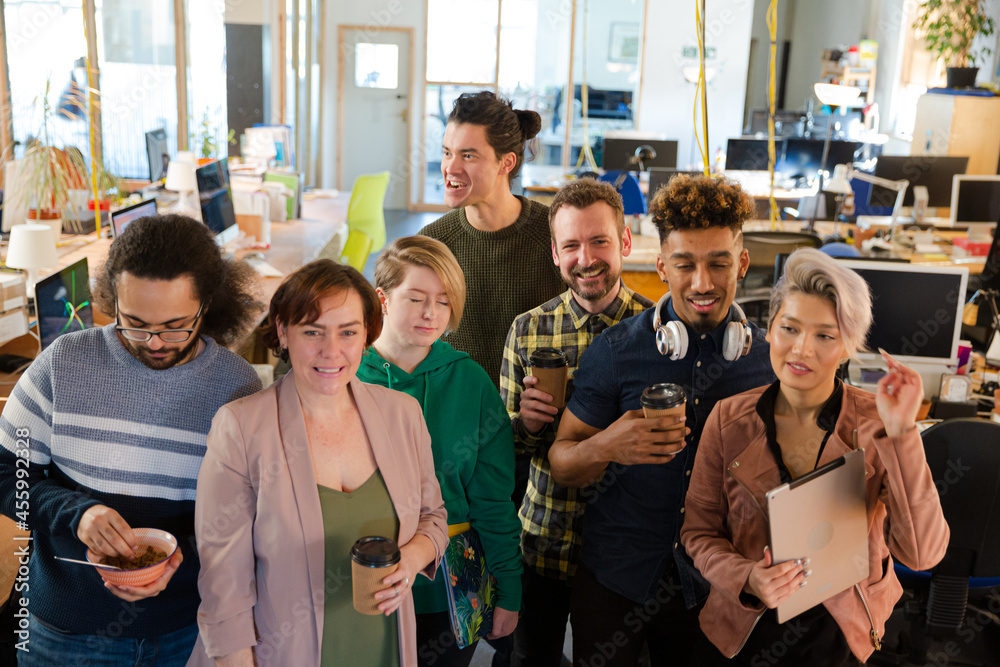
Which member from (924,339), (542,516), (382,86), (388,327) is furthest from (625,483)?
(382,86)

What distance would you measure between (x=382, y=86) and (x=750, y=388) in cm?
1062

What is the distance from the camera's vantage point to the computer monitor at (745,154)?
810cm

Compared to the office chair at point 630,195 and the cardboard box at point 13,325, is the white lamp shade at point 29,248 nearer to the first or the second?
the cardboard box at point 13,325

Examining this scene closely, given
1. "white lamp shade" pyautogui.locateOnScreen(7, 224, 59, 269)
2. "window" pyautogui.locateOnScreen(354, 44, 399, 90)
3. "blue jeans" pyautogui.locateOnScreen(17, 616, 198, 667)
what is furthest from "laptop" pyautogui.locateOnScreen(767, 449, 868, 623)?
"window" pyautogui.locateOnScreen(354, 44, 399, 90)

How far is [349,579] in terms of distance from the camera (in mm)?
1585

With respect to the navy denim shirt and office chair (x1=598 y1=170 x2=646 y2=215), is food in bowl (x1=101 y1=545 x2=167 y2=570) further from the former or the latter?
office chair (x1=598 y1=170 x2=646 y2=215)

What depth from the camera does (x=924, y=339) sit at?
3.41 meters

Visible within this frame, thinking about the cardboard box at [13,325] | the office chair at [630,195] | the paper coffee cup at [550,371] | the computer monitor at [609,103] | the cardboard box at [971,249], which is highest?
the computer monitor at [609,103]

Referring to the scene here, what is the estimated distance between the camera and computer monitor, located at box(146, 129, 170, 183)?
244 inches

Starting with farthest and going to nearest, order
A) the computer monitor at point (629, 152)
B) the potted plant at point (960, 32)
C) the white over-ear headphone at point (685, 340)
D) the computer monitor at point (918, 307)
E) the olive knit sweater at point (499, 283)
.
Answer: the computer monitor at point (629, 152), the potted plant at point (960, 32), the computer monitor at point (918, 307), the olive knit sweater at point (499, 283), the white over-ear headphone at point (685, 340)

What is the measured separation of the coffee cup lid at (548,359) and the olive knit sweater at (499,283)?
63 cm

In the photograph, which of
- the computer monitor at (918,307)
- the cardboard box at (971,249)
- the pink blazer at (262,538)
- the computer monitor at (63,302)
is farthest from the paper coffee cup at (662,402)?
the cardboard box at (971,249)

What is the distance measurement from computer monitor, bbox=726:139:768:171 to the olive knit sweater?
20.1ft

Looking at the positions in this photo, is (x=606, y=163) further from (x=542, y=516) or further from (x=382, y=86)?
(x=542, y=516)
